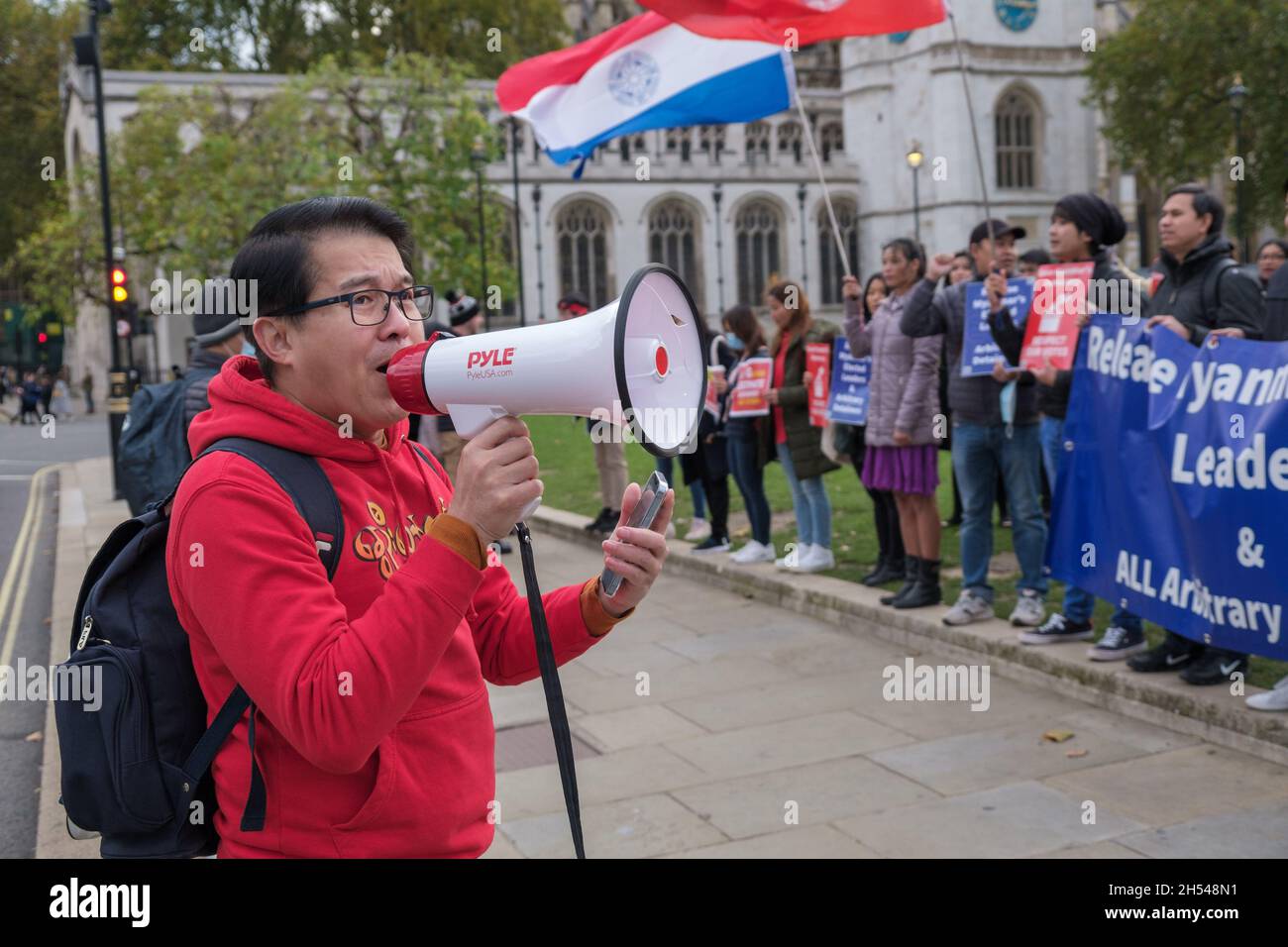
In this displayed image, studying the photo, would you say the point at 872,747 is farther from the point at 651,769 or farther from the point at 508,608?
the point at 508,608

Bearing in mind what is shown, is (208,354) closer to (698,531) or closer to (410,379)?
(410,379)

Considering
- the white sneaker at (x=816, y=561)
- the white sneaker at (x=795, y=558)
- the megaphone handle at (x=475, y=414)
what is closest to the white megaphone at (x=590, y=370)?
the megaphone handle at (x=475, y=414)

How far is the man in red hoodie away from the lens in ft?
5.72

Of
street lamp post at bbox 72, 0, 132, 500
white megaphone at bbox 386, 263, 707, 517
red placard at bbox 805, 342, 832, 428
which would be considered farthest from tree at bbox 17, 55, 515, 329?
white megaphone at bbox 386, 263, 707, 517

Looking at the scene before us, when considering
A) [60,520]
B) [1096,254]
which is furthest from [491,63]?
[1096,254]

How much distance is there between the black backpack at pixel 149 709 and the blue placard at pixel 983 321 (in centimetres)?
574

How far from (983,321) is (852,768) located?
3.06 metres

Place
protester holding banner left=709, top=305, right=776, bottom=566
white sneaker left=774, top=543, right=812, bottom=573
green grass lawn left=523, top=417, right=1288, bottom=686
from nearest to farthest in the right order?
green grass lawn left=523, top=417, right=1288, bottom=686, white sneaker left=774, top=543, right=812, bottom=573, protester holding banner left=709, top=305, right=776, bottom=566

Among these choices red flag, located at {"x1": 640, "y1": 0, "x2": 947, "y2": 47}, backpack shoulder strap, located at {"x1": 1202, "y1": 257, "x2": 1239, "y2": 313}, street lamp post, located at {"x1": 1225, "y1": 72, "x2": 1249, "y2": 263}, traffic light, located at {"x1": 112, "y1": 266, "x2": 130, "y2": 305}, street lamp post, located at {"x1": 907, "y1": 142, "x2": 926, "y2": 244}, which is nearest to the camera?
backpack shoulder strap, located at {"x1": 1202, "y1": 257, "x2": 1239, "y2": 313}

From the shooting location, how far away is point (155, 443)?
6.39m

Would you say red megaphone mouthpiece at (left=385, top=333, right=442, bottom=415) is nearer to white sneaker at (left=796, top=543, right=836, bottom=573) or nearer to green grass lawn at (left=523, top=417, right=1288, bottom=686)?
green grass lawn at (left=523, top=417, right=1288, bottom=686)

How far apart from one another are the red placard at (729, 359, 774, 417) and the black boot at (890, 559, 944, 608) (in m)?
2.28

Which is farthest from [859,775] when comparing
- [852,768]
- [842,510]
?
[842,510]
